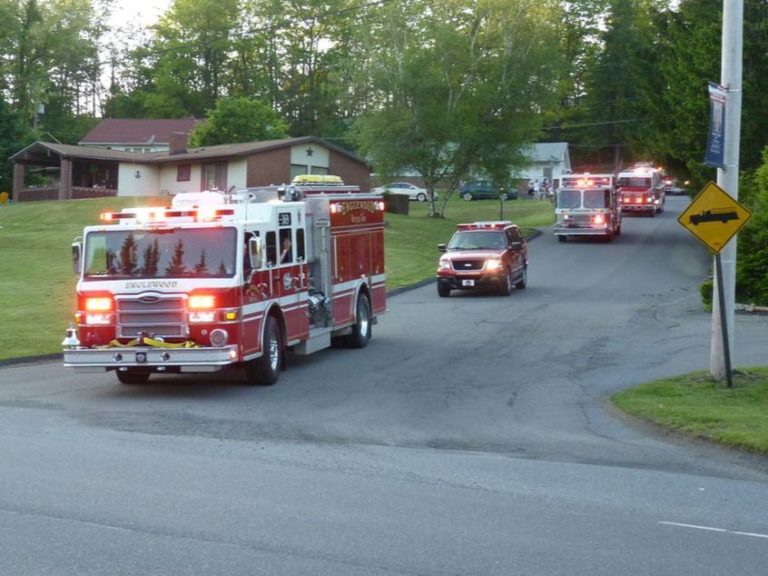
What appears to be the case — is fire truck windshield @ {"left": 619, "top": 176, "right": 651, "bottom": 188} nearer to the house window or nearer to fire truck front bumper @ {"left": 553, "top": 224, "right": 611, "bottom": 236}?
fire truck front bumper @ {"left": 553, "top": 224, "right": 611, "bottom": 236}

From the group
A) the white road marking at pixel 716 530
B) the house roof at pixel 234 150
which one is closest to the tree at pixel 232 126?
the house roof at pixel 234 150

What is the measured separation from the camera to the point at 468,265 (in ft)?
106

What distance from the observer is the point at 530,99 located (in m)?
58.2

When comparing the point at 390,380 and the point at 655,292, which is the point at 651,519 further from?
the point at 655,292

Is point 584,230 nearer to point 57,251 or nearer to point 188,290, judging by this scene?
point 57,251

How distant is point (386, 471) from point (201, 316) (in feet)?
19.5

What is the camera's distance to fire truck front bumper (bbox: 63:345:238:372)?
16.1m

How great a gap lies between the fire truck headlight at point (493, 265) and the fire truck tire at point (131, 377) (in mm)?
15734

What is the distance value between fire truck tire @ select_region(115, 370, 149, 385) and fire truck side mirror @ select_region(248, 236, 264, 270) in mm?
2554

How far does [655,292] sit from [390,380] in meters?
17.5

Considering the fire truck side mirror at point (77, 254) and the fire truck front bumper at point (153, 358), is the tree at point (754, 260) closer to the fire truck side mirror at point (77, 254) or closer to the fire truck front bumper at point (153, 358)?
the fire truck front bumper at point (153, 358)

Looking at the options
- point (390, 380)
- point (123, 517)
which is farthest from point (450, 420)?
point (123, 517)

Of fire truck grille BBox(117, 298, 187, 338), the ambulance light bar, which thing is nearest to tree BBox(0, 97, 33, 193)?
the ambulance light bar

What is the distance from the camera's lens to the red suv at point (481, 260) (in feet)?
106
